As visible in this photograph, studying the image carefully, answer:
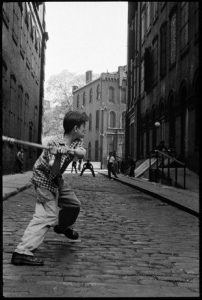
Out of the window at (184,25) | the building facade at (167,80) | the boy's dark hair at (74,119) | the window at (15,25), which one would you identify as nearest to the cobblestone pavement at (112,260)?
the boy's dark hair at (74,119)

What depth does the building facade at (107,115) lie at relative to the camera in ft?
191

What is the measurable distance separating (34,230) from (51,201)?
33 cm

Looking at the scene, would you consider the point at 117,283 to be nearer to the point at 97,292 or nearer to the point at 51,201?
the point at 97,292

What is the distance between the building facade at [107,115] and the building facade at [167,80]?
79.8 ft

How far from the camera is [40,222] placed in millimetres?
Result: 3947

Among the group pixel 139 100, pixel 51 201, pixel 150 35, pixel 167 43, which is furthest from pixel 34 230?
pixel 139 100

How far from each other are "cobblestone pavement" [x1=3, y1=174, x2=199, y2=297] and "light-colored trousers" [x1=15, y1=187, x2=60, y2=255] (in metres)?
0.20

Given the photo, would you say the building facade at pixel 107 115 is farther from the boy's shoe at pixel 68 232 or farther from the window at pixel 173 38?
the boy's shoe at pixel 68 232

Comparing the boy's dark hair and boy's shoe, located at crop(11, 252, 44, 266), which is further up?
the boy's dark hair

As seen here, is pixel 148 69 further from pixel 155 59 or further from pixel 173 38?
pixel 173 38

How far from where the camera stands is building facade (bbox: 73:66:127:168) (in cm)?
5817

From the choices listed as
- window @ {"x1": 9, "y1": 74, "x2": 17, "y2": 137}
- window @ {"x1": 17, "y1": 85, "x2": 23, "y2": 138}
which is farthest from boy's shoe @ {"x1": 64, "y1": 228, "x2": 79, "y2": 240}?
window @ {"x1": 17, "y1": 85, "x2": 23, "y2": 138}

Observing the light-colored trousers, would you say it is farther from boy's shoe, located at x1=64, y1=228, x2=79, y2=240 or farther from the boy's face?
boy's shoe, located at x1=64, y1=228, x2=79, y2=240

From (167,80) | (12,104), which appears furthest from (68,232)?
(167,80)
